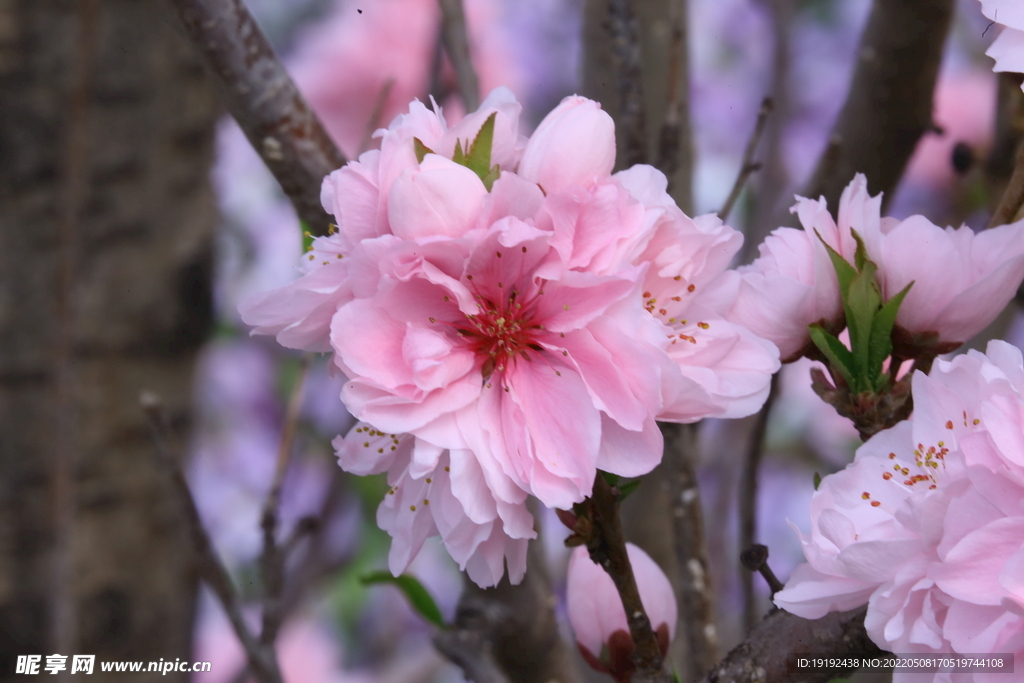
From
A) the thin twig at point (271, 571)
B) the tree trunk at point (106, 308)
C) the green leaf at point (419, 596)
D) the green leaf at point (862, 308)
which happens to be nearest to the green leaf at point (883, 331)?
the green leaf at point (862, 308)

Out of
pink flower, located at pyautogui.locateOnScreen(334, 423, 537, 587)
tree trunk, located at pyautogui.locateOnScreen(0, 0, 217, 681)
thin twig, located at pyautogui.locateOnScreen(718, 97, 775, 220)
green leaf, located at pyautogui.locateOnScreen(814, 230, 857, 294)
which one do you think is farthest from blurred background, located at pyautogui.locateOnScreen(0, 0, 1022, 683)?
green leaf, located at pyautogui.locateOnScreen(814, 230, 857, 294)

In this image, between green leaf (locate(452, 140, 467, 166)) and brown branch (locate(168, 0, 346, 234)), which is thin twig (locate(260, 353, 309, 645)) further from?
green leaf (locate(452, 140, 467, 166))

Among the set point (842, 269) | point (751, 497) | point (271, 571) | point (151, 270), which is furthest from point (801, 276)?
point (151, 270)

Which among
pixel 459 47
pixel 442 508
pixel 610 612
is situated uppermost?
pixel 459 47

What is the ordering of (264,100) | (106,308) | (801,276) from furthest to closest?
(106,308)
(264,100)
(801,276)

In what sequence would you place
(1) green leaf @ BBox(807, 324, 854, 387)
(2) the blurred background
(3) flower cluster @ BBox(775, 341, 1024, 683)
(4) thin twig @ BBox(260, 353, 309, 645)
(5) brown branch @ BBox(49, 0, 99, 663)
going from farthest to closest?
(2) the blurred background → (4) thin twig @ BBox(260, 353, 309, 645) → (5) brown branch @ BBox(49, 0, 99, 663) → (1) green leaf @ BBox(807, 324, 854, 387) → (3) flower cluster @ BBox(775, 341, 1024, 683)

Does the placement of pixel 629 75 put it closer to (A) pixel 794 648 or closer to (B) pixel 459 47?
(B) pixel 459 47
